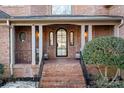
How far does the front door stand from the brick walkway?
10.2 ft

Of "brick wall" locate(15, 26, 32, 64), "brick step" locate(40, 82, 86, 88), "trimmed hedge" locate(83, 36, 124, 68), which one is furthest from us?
"brick wall" locate(15, 26, 32, 64)

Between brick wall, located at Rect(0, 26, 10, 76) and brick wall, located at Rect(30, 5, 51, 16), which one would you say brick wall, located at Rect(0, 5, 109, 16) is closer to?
brick wall, located at Rect(30, 5, 51, 16)

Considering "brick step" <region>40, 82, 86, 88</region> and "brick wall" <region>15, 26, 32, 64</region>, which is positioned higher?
"brick wall" <region>15, 26, 32, 64</region>

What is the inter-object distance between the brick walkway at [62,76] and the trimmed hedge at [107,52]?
112cm

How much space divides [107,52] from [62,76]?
8.01ft

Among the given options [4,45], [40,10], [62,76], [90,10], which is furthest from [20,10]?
[62,76]

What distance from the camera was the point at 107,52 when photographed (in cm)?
877

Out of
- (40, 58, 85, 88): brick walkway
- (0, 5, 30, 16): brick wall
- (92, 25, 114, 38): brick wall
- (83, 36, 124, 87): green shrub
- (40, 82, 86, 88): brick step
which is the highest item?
(0, 5, 30, 16): brick wall

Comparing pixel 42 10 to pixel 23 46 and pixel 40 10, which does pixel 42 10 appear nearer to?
pixel 40 10

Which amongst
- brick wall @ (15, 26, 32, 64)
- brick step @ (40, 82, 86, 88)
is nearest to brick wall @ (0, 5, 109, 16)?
brick wall @ (15, 26, 32, 64)

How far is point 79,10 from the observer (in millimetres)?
14414

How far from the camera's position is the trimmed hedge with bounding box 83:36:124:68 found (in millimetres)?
8656
